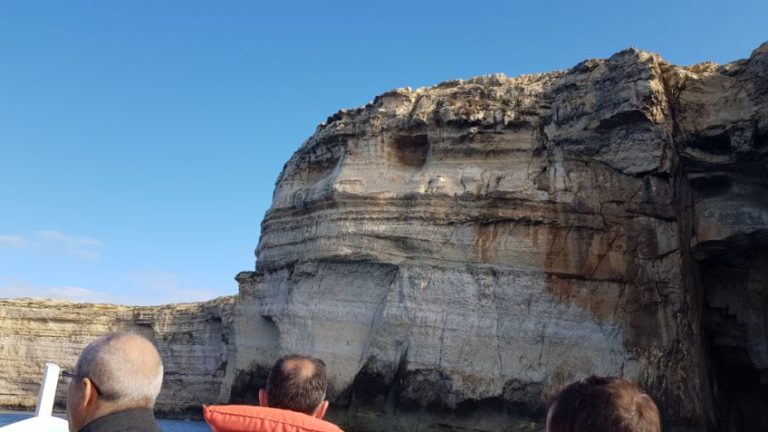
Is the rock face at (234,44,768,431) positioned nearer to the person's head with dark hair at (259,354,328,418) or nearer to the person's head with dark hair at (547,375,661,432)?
the person's head with dark hair at (259,354,328,418)

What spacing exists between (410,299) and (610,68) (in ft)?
21.5

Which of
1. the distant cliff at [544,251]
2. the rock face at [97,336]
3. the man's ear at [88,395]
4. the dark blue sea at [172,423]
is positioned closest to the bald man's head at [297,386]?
the man's ear at [88,395]

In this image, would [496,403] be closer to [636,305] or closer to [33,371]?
[636,305]

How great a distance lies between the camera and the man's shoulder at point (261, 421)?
2332mm

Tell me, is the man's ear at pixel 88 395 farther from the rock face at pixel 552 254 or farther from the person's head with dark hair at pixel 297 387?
the rock face at pixel 552 254

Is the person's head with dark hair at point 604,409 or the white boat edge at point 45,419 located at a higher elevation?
the person's head with dark hair at point 604,409

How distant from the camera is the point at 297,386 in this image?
273 centimetres

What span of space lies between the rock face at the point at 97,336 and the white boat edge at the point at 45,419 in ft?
74.5

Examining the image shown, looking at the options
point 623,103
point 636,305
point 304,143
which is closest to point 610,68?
point 623,103

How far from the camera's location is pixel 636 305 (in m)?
14.0

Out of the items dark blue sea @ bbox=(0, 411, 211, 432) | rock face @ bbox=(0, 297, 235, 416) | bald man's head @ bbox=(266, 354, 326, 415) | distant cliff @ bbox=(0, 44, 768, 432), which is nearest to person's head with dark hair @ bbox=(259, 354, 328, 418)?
bald man's head @ bbox=(266, 354, 326, 415)

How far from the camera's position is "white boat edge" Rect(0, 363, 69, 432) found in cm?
350

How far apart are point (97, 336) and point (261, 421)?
1083 inches

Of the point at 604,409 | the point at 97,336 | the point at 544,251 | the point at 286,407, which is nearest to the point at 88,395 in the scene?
the point at 286,407
